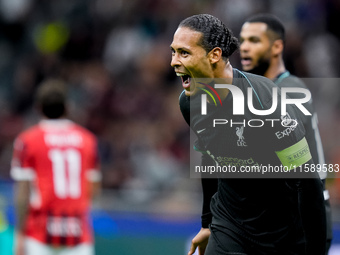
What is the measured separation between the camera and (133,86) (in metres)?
9.48

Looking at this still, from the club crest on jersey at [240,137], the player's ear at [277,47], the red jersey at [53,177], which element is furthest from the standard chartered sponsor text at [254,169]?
the red jersey at [53,177]

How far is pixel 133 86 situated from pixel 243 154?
6.52 meters

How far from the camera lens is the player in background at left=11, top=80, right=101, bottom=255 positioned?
5.01m

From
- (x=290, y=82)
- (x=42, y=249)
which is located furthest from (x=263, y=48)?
(x=42, y=249)

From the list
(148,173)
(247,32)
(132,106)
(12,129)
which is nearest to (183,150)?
(148,173)

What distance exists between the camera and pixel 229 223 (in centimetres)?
323

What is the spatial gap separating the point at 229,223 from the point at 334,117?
5454mm

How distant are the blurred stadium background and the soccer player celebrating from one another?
3.56 metres

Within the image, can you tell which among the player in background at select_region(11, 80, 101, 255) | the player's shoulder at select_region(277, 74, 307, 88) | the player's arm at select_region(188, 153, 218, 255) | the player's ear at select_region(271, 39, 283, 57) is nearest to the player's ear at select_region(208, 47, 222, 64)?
the player's arm at select_region(188, 153, 218, 255)

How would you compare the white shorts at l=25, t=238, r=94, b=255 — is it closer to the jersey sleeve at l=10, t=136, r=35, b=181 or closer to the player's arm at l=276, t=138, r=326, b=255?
the jersey sleeve at l=10, t=136, r=35, b=181

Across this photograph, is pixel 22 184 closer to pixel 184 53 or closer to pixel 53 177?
pixel 53 177

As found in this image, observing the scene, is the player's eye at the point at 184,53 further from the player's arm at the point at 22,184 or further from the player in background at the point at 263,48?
the player's arm at the point at 22,184

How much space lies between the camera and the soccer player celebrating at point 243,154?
281 centimetres

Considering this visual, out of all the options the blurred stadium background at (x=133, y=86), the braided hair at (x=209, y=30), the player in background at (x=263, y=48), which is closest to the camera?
the braided hair at (x=209, y=30)
